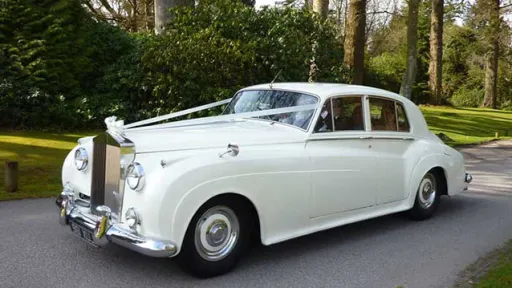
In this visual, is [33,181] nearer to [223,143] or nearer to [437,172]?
[223,143]

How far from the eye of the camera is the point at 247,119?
5762 millimetres

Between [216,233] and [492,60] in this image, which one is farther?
[492,60]

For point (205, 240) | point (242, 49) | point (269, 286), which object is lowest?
point (269, 286)

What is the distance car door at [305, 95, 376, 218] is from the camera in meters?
5.08

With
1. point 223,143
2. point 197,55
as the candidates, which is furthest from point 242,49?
point 223,143

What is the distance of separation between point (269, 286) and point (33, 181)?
5.43 m

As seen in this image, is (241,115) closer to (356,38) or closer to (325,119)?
(325,119)

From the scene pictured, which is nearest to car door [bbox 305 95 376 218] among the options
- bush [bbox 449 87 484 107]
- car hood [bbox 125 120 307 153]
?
car hood [bbox 125 120 307 153]

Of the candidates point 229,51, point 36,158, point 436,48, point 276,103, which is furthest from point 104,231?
point 436,48

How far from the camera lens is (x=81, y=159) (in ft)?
16.1

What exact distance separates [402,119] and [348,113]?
111 centimetres

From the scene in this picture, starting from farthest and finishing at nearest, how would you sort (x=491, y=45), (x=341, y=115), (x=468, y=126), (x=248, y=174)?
(x=491, y=45)
(x=468, y=126)
(x=341, y=115)
(x=248, y=174)

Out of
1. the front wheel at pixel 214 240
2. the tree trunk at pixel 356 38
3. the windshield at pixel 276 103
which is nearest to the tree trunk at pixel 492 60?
the tree trunk at pixel 356 38

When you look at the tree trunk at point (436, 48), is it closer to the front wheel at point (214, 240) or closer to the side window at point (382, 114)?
the side window at point (382, 114)
